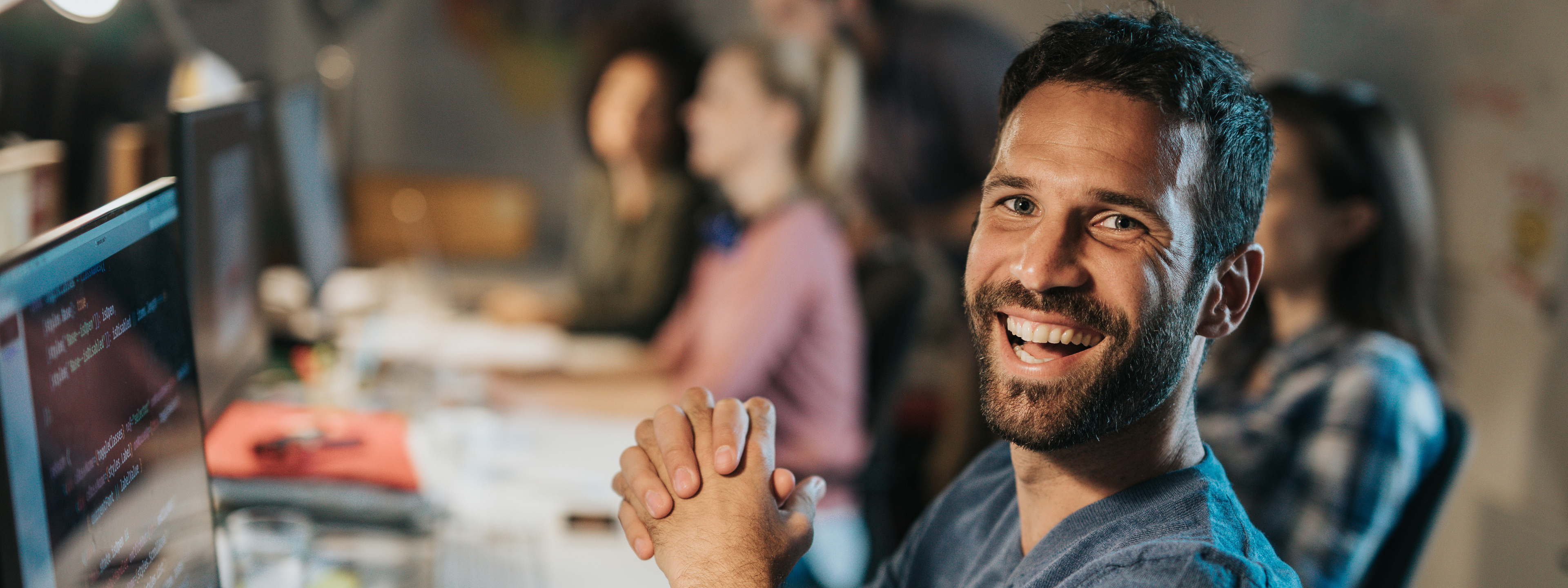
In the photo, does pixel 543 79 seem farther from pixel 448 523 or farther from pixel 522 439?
pixel 448 523

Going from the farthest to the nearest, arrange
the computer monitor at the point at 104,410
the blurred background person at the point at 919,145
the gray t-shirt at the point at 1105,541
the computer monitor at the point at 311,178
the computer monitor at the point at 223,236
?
the blurred background person at the point at 919,145
the computer monitor at the point at 311,178
the computer monitor at the point at 223,236
the gray t-shirt at the point at 1105,541
the computer monitor at the point at 104,410

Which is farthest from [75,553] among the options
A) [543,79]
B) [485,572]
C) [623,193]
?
[543,79]

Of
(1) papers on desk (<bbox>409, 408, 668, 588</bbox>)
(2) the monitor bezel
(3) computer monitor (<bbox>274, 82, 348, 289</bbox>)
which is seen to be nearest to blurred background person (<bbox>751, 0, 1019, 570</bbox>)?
(1) papers on desk (<bbox>409, 408, 668, 588</bbox>)

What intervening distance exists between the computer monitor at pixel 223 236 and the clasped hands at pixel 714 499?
66 centimetres

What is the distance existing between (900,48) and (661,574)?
3.09 m

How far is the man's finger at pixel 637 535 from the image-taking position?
99cm

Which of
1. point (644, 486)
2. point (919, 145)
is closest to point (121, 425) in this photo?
point (644, 486)

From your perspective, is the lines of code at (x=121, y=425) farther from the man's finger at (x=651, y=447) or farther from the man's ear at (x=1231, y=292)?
the man's ear at (x=1231, y=292)

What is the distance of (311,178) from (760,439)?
1664 millimetres

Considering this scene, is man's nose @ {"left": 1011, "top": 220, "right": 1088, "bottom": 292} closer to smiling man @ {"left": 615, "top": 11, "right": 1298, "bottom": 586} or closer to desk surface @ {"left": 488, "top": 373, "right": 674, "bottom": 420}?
smiling man @ {"left": 615, "top": 11, "right": 1298, "bottom": 586}

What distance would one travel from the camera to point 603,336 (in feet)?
10.5

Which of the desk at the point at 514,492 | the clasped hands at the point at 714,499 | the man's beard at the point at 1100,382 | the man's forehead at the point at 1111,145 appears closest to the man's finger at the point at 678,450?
the clasped hands at the point at 714,499

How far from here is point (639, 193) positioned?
365 cm

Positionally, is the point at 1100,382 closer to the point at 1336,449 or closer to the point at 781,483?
the point at 781,483
